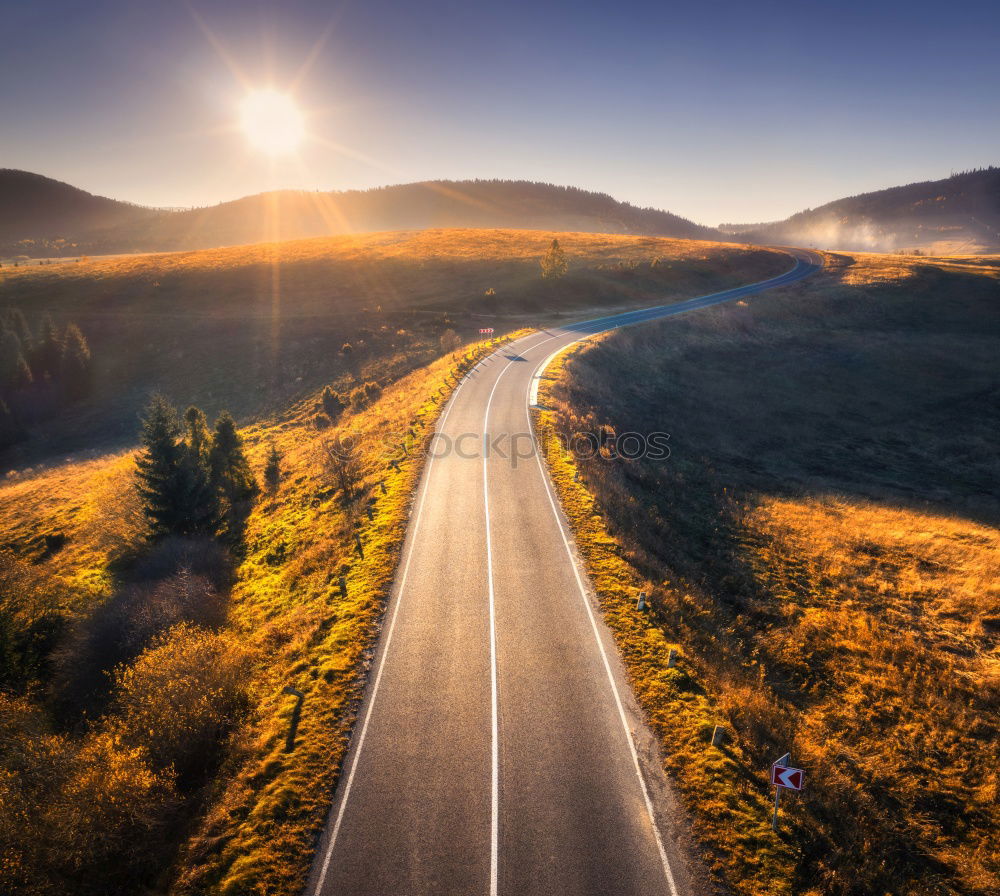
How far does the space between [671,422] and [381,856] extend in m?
32.5

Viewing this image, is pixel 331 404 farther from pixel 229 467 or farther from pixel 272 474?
pixel 229 467

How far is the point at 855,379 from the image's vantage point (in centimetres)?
4516

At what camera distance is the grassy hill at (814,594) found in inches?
394

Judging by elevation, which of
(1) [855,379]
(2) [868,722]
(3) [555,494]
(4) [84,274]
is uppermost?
(4) [84,274]

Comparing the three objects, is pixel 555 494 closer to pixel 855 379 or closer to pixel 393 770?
pixel 393 770

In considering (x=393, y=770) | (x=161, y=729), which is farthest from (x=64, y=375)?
(x=393, y=770)

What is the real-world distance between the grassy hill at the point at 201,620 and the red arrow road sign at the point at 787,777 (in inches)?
391

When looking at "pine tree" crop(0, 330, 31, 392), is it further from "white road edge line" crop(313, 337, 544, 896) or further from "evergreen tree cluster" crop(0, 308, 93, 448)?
"white road edge line" crop(313, 337, 544, 896)

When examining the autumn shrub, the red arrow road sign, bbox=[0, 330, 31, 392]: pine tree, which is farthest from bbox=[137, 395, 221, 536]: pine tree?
bbox=[0, 330, 31, 392]: pine tree

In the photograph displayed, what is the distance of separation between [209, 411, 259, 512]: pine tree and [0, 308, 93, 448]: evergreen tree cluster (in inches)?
1608

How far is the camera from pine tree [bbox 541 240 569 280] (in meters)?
69.1

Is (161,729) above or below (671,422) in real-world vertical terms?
below

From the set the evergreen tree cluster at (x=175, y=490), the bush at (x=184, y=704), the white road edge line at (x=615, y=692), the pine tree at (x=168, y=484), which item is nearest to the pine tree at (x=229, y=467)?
the evergreen tree cluster at (x=175, y=490)

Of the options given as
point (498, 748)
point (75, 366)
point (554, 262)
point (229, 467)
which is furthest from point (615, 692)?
point (75, 366)
